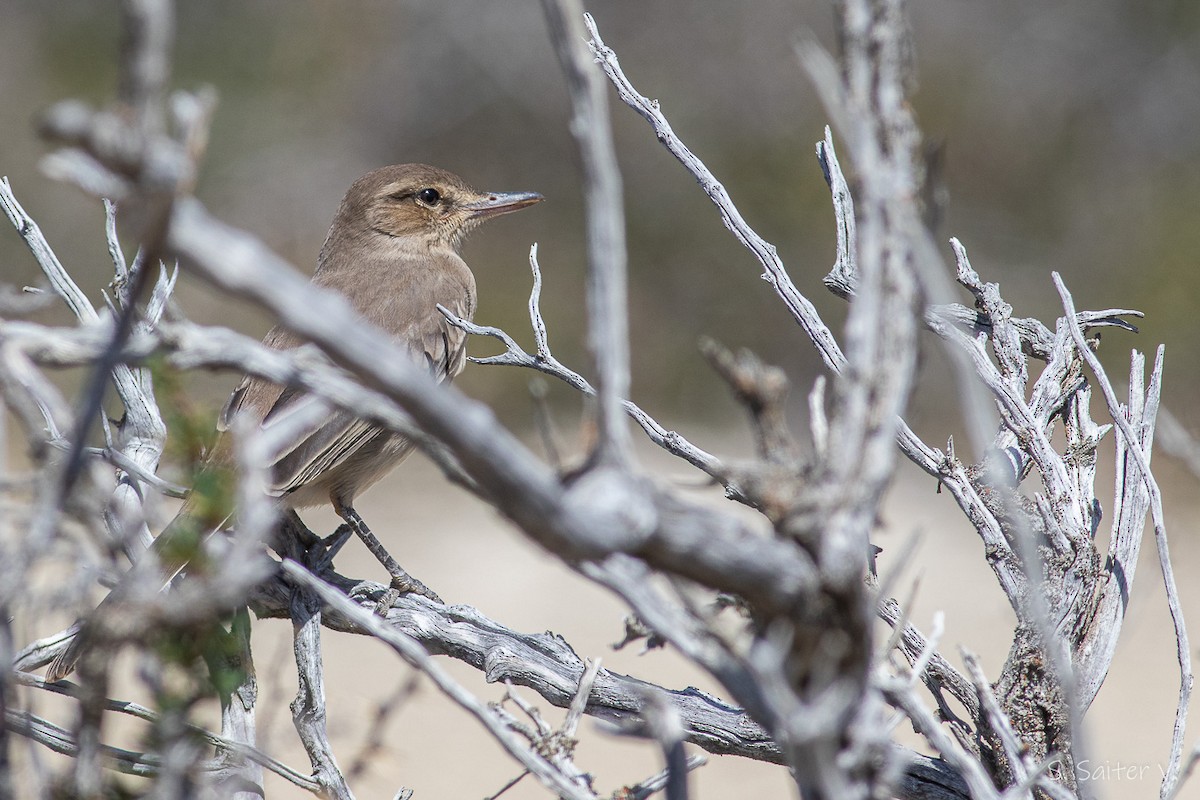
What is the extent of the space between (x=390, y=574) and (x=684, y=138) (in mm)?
6905

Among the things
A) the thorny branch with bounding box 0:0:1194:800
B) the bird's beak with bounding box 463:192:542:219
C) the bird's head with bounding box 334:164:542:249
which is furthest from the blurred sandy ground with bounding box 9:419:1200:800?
the thorny branch with bounding box 0:0:1194:800

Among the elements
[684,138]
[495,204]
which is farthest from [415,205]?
[684,138]

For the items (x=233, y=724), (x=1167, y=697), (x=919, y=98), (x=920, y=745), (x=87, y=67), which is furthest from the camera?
(x=87, y=67)

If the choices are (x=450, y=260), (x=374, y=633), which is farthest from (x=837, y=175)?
(x=450, y=260)

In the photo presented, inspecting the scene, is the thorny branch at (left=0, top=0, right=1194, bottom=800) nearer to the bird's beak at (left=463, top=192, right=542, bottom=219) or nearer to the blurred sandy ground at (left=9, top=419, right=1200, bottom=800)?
the blurred sandy ground at (left=9, top=419, right=1200, bottom=800)

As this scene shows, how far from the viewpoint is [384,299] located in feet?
15.1

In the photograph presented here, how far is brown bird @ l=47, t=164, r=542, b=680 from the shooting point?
396cm

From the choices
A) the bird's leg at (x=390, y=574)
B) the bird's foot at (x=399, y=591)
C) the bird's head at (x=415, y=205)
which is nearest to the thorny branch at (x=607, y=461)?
the bird's foot at (x=399, y=591)

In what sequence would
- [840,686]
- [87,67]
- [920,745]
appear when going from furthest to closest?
[87,67], [920,745], [840,686]

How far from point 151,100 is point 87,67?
1122 centimetres

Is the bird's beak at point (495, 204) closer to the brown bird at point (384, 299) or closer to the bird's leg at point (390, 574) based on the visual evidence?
the brown bird at point (384, 299)

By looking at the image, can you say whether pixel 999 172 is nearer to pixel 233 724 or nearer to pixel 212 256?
pixel 233 724

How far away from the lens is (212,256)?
1.11m

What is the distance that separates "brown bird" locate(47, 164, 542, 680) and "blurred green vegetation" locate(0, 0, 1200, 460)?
3.75m
